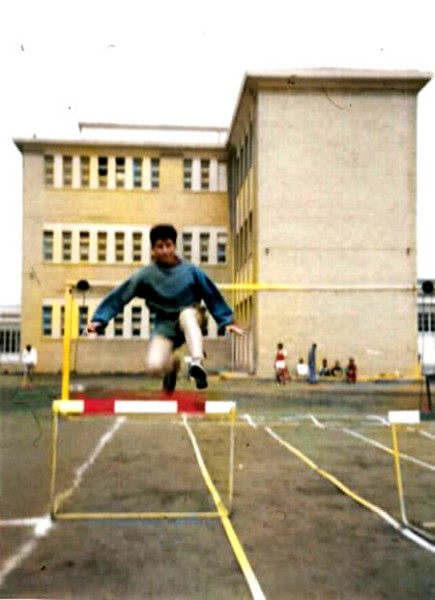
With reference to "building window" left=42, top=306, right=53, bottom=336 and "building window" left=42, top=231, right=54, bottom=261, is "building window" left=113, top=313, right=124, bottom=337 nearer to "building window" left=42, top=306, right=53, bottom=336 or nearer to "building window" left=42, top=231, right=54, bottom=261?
"building window" left=42, top=231, right=54, bottom=261

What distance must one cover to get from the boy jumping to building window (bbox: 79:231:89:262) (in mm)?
3955

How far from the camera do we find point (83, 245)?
948 cm

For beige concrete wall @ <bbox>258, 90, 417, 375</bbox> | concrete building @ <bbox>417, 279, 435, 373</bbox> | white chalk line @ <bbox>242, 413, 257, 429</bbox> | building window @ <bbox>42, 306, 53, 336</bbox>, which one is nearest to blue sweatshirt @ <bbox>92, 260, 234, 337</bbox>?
concrete building @ <bbox>417, 279, 435, 373</bbox>

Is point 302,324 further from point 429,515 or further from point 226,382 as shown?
point 429,515

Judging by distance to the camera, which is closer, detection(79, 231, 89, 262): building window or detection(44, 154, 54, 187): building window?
detection(44, 154, 54, 187): building window

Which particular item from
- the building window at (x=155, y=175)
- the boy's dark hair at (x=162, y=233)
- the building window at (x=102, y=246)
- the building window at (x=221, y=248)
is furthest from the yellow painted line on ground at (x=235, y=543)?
the building window at (x=155, y=175)

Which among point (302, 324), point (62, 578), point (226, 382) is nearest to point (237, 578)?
point (62, 578)

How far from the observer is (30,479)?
976 centimetres

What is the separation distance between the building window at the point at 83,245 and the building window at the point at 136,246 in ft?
1.60

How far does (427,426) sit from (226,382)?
31.1ft

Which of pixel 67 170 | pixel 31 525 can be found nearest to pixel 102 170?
pixel 67 170

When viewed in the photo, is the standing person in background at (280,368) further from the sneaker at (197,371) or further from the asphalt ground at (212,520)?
the sneaker at (197,371)

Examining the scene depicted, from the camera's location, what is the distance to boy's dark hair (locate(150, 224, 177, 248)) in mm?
4719

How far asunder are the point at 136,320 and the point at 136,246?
2.81 meters
